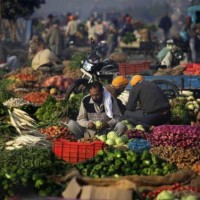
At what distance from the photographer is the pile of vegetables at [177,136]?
11570 mm

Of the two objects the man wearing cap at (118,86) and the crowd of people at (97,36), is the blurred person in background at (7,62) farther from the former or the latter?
the man wearing cap at (118,86)

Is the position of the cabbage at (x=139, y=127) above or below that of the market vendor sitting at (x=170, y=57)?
above

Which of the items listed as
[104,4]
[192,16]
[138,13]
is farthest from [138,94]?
[104,4]

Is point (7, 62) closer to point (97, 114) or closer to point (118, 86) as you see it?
point (118, 86)

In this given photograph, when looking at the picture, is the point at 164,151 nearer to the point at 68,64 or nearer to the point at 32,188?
the point at 32,188

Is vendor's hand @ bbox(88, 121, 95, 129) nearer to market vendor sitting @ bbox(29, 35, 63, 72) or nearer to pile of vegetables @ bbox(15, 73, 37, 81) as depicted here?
pile of vegetables @ bbox(15, 73, 37, 81)

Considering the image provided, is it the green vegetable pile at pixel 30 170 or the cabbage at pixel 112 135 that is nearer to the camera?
the green vegetable pile at pixel 30 170

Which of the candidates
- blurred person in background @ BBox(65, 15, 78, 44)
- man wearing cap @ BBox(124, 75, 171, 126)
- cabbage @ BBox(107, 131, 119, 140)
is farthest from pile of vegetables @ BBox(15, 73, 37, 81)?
blurred person in background @ BBox(65, 15, 78, 44)

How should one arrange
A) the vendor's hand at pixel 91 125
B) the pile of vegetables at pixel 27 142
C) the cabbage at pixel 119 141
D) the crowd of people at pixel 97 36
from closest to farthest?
the pile of vegetables at pixel 27 142, the cabbage at pixel 119 141, the vendor's hand at pixel 91 125, the crowd of people at pixel 97 36

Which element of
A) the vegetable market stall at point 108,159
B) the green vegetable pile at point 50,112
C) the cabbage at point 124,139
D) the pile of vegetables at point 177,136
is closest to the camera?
the vegetable market stall at point 108,159

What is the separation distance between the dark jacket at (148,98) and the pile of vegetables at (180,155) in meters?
2.98

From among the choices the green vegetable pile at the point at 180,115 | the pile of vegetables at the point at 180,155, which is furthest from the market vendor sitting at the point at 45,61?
the pile of vegetables at the point at 180,155

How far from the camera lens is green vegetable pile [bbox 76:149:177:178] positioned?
1028 cm

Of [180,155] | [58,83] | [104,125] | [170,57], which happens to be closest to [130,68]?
[58,83]
